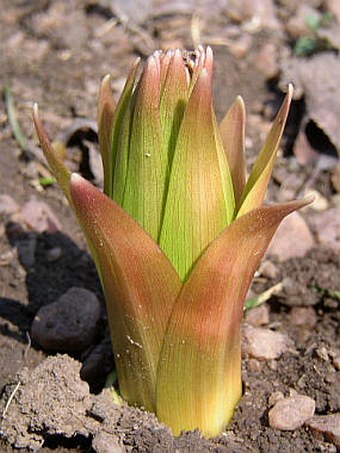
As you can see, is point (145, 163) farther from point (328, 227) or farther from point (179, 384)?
point (328, 227)

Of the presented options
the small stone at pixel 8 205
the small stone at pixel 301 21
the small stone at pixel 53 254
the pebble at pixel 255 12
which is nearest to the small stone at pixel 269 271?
the small stone at pixel 53 254

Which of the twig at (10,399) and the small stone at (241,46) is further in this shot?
the small stone at (241,46)

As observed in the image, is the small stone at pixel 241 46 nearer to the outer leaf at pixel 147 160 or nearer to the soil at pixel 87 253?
the soil at pixel 87 253

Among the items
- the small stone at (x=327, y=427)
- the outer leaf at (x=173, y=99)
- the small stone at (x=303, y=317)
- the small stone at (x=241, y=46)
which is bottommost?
the small stone at (x=303, y=317)

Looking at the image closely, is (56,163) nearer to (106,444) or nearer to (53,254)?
(106,444)

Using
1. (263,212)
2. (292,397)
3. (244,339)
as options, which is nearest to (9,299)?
(244,339)

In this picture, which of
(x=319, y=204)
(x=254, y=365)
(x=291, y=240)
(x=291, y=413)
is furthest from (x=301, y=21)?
(x=291, y=413)

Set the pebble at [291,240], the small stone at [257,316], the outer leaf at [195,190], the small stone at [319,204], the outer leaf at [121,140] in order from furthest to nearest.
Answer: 1. the small stone at [319,204]
2. the pebble at [291,240]
3. the small stone at [257,316]
4. the outer leaf at [121,140]
5. the outer leaf at [195,190]
